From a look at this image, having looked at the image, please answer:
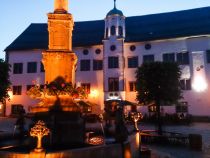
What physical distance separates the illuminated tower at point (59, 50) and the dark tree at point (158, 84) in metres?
11.2

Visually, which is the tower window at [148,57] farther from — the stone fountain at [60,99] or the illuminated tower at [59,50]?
the illuminated tower at [59,50]

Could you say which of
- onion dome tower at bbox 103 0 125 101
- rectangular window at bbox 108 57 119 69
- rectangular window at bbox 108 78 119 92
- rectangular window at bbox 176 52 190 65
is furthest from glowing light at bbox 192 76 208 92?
rectangular window at bbox 108 57 119 69

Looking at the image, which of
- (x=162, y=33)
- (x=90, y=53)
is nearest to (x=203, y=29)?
(x=162, y=33)

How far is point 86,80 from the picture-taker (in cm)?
3953

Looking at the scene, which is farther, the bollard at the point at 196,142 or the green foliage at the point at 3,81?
the green foliage at the point at 3,81

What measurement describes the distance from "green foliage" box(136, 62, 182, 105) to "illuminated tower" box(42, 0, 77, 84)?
36.9ft

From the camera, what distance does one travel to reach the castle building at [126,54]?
116 ft

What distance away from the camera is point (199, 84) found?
115ft

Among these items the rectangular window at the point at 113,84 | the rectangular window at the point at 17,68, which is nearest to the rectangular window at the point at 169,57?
the rectangular window at the point at 113,84

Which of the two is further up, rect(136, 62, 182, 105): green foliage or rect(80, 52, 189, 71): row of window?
rect(80, 52, 189, 71): row of window

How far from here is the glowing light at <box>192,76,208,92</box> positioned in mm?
34922

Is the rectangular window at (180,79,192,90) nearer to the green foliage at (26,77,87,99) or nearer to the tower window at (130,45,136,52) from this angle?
the tower window at (130,45,136,52)

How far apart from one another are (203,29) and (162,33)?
594 centimetres

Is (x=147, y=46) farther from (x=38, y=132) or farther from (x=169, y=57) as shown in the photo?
(x=38, y=132)
